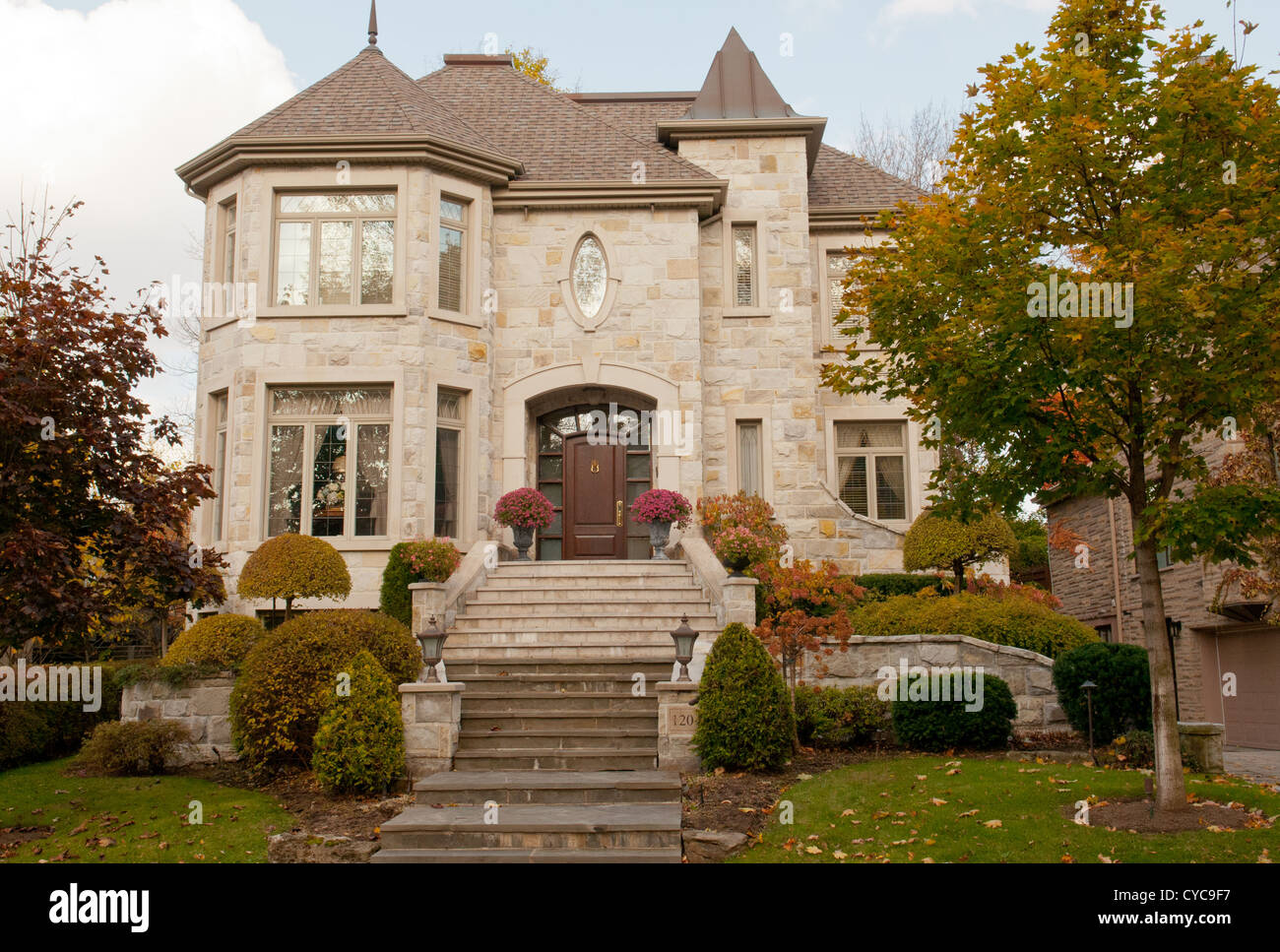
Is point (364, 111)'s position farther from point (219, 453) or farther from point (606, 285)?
point (219, 453)

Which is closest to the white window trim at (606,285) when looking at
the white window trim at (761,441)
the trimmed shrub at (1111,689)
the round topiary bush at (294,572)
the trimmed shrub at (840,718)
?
the white window trim at (761,441)

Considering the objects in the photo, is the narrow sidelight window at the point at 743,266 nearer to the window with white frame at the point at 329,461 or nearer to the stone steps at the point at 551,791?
the window with white frame at the point at 329,461

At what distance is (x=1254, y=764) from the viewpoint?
1179 cm

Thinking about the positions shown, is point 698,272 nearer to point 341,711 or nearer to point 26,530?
A: point 341,711

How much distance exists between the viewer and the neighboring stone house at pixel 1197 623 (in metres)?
15.7

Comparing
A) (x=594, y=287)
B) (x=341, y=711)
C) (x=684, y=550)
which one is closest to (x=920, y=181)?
(x=594, y=287)

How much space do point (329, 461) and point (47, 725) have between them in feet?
16.7

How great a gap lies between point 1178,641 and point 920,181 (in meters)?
14.5

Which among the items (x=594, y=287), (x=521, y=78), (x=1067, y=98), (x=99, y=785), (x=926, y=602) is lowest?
(x=99, y=785)

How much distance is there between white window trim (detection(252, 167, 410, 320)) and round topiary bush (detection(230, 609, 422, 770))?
249 inches

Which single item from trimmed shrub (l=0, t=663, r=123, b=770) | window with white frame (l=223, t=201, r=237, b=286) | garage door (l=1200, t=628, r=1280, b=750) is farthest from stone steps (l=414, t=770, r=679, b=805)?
garage door (l=1200, t=628, r=1280, b=750)

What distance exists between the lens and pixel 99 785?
9.70 m

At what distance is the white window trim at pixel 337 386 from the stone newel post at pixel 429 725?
514 cm

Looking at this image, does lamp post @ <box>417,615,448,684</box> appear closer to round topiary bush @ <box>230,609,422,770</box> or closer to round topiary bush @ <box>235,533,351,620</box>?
round topiary bush @ <box>230,609,422,770</box>
